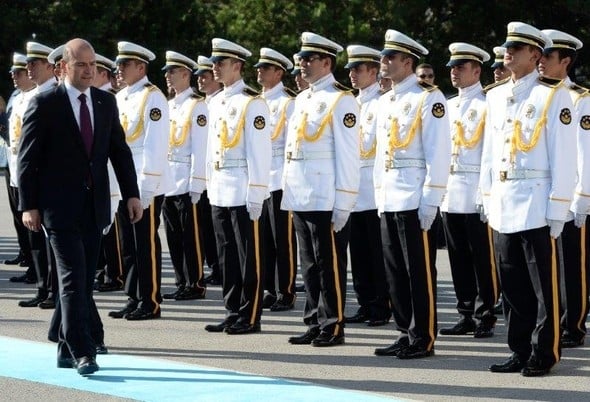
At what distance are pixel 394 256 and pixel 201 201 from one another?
4.20m

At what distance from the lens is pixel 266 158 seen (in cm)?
1044

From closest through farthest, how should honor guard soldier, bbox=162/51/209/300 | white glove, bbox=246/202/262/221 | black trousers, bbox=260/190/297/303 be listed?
white glove, bbox=246/202/262/221 → black trousers, bbox=260/190/297/303 → honor guard soldier, bbox=162/51/209/300

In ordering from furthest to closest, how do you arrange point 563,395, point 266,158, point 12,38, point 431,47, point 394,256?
point 12,38, point 431,47, point 266,158, point 394,256, point 563,395

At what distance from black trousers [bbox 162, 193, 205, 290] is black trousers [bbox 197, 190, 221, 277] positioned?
10cm

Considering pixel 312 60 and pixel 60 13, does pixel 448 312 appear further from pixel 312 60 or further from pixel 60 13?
pixel 60 13

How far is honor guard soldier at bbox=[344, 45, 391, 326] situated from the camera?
37.1 feet

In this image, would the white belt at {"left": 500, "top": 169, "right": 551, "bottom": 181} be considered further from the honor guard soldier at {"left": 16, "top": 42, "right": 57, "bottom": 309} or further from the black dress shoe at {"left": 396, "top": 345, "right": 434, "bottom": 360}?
the honor guard soldier at {"left": 16, "top": 42, "right": 57, "bottom": 309}

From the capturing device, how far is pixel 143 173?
11.3 m

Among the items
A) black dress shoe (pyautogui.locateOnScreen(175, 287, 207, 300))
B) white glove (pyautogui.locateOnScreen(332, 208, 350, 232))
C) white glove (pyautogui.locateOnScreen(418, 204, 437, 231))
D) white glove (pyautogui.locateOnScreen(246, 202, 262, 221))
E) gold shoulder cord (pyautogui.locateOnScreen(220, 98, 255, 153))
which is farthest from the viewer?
black dress shoe (pyautogui.locateOnScreen(175, 287, 207, 300))

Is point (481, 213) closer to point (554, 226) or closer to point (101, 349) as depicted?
point (554, 226)

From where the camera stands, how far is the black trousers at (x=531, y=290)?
8703mm

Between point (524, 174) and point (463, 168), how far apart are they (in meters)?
2.27

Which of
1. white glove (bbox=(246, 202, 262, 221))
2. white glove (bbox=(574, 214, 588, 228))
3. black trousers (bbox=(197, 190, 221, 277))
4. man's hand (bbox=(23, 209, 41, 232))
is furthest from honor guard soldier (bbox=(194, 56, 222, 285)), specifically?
man's hand (bbox=(23, 209, 41, 232))

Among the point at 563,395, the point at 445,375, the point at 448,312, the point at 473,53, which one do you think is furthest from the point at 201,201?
the point at 563,395
